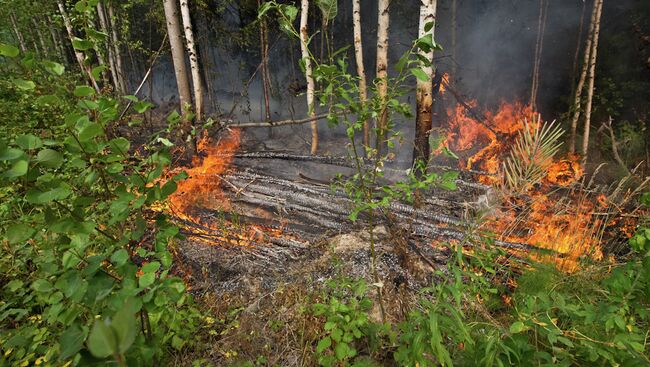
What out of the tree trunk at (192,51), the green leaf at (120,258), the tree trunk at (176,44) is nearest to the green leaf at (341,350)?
the green leaf at (120,258)

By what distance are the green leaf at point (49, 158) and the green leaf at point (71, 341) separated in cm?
51

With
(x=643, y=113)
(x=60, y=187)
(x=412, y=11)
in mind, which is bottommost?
(x=643, y=113)

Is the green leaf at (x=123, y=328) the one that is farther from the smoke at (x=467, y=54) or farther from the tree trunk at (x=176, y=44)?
the smoke at (x=467, y=54)

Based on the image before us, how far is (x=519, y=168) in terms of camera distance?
5.72 feet

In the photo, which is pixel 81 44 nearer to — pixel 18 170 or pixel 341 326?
pixel 18 170

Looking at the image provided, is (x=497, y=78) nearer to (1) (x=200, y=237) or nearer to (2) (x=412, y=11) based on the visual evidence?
(2) (x=412, y=11)

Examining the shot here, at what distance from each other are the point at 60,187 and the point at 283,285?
231 cm

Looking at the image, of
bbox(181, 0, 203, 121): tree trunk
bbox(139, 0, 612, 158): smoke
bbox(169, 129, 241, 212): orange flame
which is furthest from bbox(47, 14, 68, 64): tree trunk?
bbox(169, 129, 241, 212): orange flame

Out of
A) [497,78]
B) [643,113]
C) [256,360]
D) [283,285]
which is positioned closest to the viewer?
[256,360]

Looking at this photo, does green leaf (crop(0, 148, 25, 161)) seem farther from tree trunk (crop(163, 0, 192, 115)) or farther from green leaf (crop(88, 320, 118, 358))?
tree trunk (crop(163, 0, 192, 115))

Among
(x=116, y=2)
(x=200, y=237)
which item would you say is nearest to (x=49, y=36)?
(x=116, y=2)

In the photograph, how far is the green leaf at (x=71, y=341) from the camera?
804 mm

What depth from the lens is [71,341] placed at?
0.83 metres

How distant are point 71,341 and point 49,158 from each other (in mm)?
549
